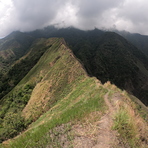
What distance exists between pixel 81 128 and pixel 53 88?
2344 cm

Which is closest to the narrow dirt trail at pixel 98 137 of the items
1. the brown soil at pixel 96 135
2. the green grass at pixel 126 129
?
the brown soil at pixel 96 135

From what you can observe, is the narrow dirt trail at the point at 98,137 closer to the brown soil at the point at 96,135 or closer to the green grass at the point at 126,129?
the brown soil at the point at 96,135

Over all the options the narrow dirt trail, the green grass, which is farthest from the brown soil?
the green grass

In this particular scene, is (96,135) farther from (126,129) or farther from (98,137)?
(126,129)

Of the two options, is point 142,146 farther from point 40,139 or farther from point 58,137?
point 40,139

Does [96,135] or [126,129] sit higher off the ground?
Result: [126,129]

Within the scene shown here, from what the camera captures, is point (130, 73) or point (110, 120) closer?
point (110, 120)

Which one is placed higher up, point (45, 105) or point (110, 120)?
point (110, 120)

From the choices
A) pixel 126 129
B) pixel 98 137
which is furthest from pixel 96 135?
pixel 126 129

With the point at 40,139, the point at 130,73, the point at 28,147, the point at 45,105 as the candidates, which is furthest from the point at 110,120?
the point at 130,73

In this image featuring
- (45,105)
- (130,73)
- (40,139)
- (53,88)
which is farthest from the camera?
(130,73)

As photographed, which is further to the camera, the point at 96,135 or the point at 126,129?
the point at 96,135

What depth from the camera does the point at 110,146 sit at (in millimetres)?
3898

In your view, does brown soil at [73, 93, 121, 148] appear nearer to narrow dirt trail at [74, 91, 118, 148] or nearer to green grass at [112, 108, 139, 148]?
narrow dirt trail at [74, 91, 118, 148]
